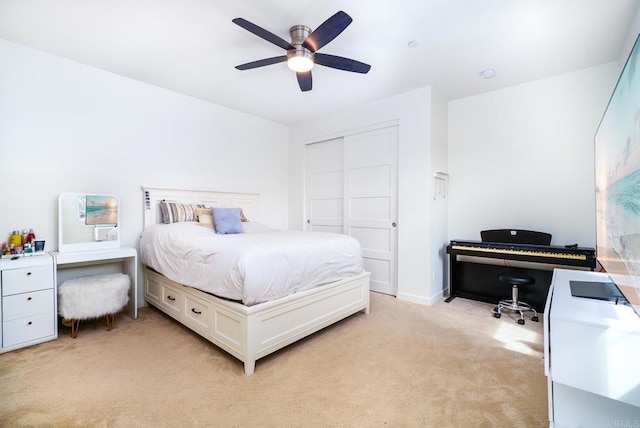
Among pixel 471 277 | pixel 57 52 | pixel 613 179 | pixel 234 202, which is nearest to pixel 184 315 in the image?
pixel 234 202

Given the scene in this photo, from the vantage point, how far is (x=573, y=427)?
1.30 metres

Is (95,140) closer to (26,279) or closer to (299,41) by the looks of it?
(26,279)

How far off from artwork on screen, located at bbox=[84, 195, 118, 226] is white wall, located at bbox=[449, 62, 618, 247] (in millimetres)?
4208

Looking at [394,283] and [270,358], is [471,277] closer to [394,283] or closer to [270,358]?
[394,283]

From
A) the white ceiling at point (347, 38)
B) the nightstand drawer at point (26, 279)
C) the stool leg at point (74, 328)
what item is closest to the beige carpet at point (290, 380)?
the stool leg at point (74, 328)

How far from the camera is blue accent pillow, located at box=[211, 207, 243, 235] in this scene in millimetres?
3113

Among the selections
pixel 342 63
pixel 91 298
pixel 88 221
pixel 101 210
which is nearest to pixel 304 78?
pixel 342 63

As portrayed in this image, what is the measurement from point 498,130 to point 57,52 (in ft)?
16.2

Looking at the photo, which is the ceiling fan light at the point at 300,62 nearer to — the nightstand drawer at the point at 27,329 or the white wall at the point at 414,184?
the white wall at the point at 414,184

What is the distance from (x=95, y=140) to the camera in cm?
302

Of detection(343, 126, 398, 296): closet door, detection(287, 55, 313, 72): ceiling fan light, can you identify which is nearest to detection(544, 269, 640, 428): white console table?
detection(287, 55, 313, 72): ceiling fan light

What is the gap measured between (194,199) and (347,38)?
2.68 m

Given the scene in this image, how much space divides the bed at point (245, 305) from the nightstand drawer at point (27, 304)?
0.84 m

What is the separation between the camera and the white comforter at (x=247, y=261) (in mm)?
1993
